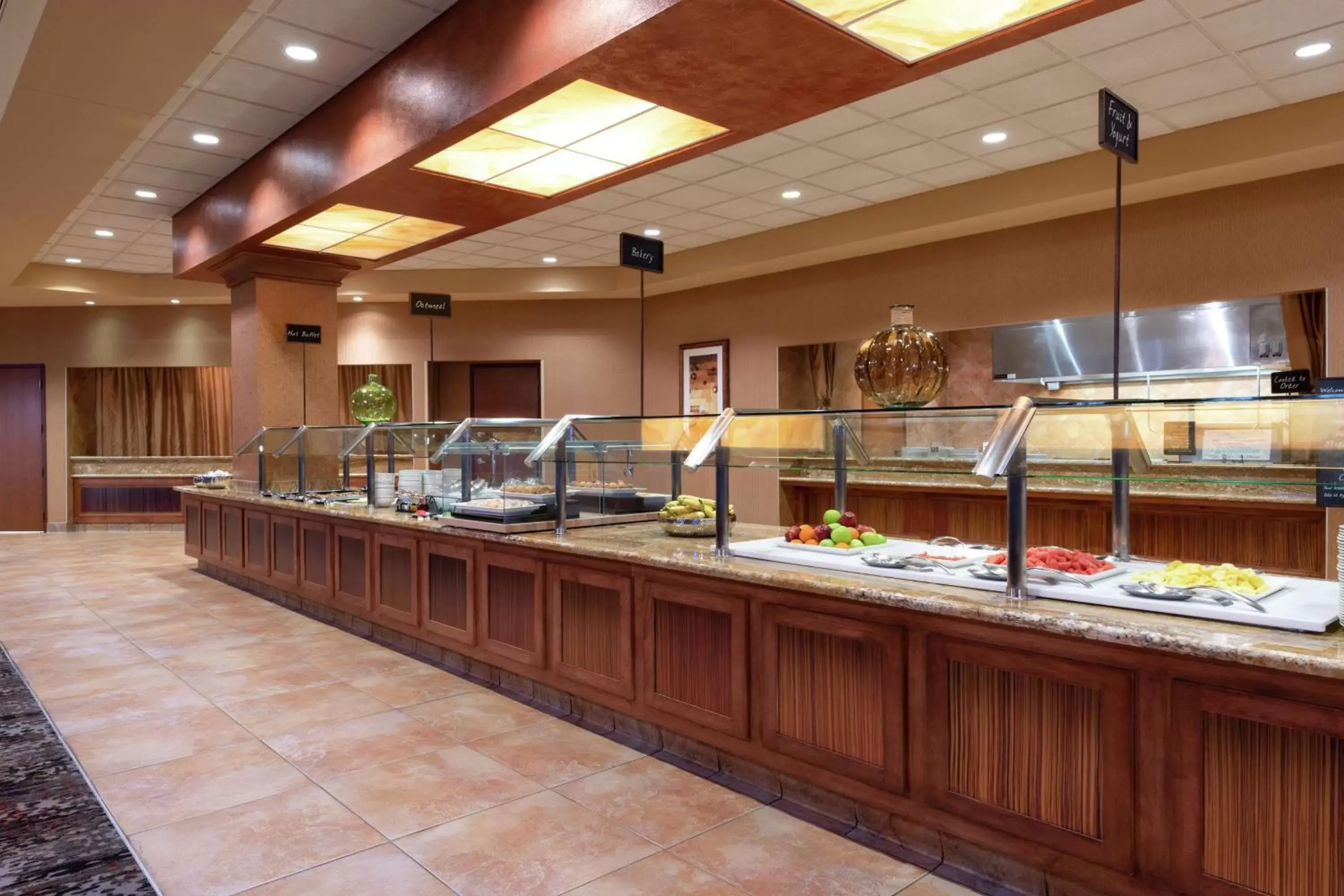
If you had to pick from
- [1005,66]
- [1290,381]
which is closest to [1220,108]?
[1005,66]

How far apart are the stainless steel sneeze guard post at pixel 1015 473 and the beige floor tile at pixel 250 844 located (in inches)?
83.7

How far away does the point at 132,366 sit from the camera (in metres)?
12.2

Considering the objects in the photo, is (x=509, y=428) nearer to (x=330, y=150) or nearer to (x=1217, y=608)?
(x=330, y=150)

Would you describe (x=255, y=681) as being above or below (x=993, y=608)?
below

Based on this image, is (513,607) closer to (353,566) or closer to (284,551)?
(353,566)

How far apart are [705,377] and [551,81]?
6.79 metres

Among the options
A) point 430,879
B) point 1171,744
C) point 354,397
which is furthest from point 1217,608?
point 354,397

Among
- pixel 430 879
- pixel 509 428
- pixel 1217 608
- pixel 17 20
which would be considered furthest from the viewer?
pixel 509 428

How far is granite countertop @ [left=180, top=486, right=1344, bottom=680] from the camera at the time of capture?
188cm

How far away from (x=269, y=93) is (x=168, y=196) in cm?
283

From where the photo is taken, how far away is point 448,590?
453 cm

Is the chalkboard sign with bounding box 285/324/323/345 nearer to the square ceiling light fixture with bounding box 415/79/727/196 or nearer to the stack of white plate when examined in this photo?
the stack of white plate

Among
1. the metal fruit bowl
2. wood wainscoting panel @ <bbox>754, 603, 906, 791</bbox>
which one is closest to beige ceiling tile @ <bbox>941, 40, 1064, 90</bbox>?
the metal fruit bowl

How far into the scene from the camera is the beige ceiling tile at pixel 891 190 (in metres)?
6.96
